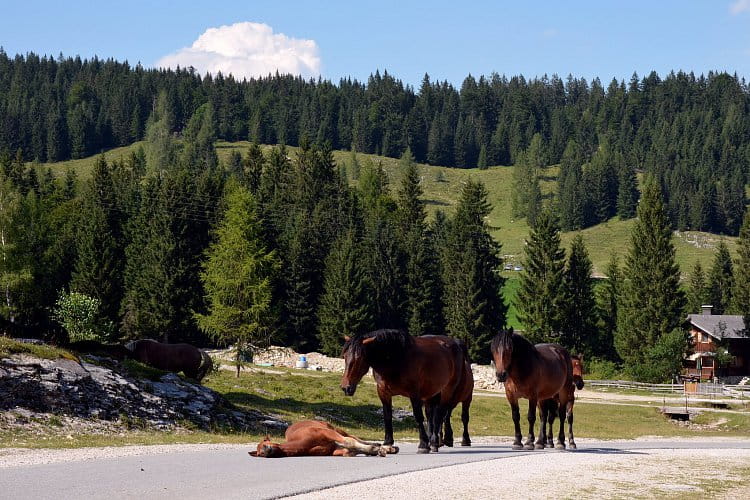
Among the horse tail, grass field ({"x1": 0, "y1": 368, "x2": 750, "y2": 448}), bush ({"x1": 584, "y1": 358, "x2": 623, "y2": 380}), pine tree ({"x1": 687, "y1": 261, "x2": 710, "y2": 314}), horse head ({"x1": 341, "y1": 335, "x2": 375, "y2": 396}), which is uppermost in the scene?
pine tree ({"x1": 687, "y1": 261, "x2": 710, "y2": 314})

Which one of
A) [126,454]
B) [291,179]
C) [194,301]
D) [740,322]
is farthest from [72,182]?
[126,454]

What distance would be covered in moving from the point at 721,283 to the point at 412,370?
11613 centimetres

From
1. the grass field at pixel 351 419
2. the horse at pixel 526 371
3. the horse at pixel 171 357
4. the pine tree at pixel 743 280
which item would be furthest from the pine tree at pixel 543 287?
the horse at pixel 526 371

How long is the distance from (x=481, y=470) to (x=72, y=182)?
434ft

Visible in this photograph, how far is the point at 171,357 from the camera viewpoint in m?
36.2

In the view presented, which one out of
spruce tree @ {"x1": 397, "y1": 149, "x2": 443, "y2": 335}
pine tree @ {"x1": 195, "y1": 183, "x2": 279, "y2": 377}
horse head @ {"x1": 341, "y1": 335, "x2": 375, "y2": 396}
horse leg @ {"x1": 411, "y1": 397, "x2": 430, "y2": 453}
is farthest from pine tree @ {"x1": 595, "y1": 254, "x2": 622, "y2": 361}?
horse head @ {"x1": 341, "y1": 335, "x2": 375, "y2": 396}

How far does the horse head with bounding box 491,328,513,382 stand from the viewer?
60.5 ft

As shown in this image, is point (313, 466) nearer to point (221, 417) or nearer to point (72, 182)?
point (221, 417)

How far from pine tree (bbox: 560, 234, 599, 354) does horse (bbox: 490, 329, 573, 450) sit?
6901 centimetres

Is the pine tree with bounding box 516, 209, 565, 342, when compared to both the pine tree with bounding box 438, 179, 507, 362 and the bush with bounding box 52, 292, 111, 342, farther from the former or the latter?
the bush with bounding box 52, 292, 111, 342

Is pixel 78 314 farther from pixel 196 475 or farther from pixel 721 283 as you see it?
pixel 721 283

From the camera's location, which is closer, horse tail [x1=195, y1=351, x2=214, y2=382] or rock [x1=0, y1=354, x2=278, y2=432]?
rock [x1=0, y1=354, x2=278, y2=432]

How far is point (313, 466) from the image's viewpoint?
14.0 metres

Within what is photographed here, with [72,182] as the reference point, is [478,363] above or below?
below
